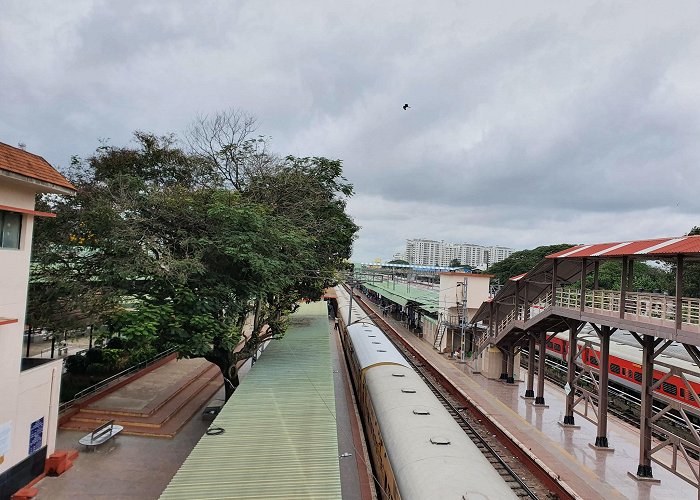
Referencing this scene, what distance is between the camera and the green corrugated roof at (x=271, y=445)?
659 centimetres

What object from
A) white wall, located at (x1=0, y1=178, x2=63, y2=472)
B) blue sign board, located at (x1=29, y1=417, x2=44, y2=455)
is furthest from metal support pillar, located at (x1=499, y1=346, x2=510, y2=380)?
white wall, located at (x1=0, y1=178, x2=63, y2=472)

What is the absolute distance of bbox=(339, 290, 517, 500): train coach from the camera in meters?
6.35

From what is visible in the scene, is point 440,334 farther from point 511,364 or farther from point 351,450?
point 351,450

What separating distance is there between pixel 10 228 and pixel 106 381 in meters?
9.36

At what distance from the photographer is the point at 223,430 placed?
8.83 m

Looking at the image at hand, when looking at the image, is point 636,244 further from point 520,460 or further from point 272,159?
point 272,159

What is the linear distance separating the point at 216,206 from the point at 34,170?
15.0 ft

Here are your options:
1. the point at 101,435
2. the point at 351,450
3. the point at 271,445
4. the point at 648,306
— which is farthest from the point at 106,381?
the point at 648,306

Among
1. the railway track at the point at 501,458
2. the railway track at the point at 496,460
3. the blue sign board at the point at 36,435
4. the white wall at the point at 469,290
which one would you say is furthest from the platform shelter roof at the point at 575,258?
the blue sign board at the point at 36,435

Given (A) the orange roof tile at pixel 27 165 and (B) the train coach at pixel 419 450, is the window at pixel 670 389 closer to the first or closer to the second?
(B) the train coach at pixel 419 450

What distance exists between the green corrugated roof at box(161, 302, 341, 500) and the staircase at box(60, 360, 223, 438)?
3.46m

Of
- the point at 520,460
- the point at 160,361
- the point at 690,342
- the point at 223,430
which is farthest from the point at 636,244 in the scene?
the point at 160,361

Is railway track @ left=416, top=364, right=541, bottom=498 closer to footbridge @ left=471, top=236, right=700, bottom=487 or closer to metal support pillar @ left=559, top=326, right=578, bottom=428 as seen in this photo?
footbridge @ left=471, top=236, right=700, bottom=487

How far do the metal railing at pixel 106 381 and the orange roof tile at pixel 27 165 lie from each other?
270 inches
